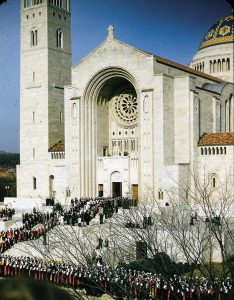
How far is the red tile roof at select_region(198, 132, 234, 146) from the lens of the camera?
35.5m

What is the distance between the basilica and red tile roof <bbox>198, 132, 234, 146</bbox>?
0.08m

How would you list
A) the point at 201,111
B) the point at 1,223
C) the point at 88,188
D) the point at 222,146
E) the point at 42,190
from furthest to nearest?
the point at 42,190 < the point at 88,188 < the point at 201,111 < the point at 222,146 < the point at 1,223

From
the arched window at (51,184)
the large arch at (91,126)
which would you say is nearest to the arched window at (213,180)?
the large arch at (91,126)

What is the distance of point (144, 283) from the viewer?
1588 centimetres

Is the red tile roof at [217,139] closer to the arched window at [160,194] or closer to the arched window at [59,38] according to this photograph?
the arched window at [160,194]

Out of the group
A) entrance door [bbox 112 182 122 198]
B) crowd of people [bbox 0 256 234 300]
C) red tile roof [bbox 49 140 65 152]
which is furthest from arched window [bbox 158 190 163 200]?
crowd of people [bbox 0 256 234 300]

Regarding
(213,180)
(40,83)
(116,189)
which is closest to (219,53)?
(40,83)

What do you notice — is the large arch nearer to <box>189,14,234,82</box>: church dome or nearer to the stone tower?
the stone tower

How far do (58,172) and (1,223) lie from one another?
37.1 ft

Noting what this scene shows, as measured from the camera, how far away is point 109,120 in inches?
1711

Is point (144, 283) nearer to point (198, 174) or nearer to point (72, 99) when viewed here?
point (198, 174)

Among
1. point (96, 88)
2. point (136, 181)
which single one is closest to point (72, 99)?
point (96, 88)

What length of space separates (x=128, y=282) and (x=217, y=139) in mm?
23025

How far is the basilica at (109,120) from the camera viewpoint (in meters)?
36.8
